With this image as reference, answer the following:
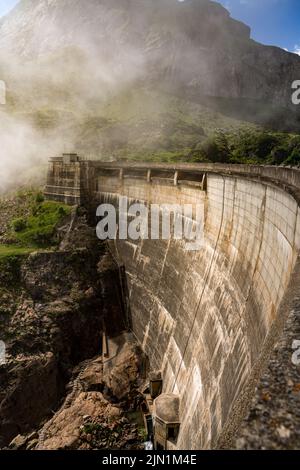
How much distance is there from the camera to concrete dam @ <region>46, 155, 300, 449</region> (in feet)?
39.0

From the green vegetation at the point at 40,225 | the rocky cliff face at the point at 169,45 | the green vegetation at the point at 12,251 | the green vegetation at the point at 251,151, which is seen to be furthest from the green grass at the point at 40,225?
the rocky cliff face at the point at 169,45

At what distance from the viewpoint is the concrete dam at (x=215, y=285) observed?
11.9 metres

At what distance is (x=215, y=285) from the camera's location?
19.8 metres

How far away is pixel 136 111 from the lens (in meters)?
95.9

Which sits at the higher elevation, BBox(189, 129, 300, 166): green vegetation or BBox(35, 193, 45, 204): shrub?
BBox(189, 129, 300, 166): green vegetation

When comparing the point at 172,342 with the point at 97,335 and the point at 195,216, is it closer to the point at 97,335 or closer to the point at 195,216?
the point at 195,216

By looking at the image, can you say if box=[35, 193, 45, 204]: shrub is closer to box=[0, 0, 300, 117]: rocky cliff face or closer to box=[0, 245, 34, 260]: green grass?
box=[0, 245, 34, 260]: green grass

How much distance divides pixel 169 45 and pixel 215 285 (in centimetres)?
11297
